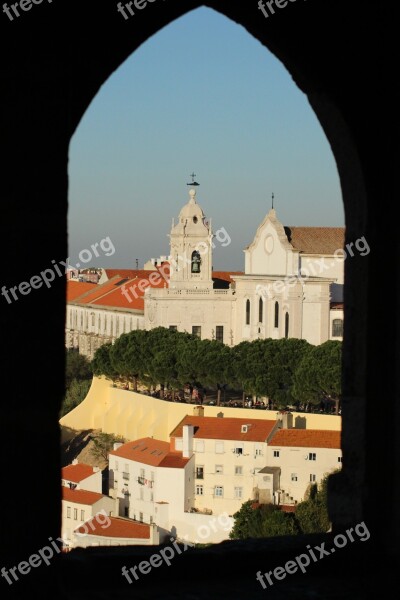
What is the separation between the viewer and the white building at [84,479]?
103 feet

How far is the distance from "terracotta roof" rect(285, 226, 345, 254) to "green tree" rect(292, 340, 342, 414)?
11.1m

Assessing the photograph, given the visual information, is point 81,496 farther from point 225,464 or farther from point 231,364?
point 231,364

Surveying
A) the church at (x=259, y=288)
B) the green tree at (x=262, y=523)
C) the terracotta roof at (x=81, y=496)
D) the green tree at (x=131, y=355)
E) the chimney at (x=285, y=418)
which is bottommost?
the green tree at (x=262, y=523)

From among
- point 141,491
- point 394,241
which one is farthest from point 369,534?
point 141,491

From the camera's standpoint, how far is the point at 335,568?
3.36 meters

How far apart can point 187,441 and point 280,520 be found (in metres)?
5.78

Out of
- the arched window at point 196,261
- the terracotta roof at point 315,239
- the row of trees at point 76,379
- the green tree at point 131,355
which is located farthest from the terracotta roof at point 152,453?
the arched window at point 196,261

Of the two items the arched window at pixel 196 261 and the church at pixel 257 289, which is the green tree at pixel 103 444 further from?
the arched window at pixel 196 261

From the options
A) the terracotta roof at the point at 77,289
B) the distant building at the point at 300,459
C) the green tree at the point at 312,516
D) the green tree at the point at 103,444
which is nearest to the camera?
the green tree at the point at 312,516

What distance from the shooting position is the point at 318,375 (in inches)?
1323

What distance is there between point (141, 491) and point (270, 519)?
555cm

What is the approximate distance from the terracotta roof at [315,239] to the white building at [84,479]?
15.0 m

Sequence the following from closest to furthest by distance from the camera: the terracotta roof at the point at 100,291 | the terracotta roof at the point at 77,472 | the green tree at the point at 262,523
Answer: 1. the green tree at the point at 262,523
2. the terracotta roof at the point at 77,472
3. the terracotta roof at the point at 100,291

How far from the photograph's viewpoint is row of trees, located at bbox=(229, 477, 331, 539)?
25.2 metres
